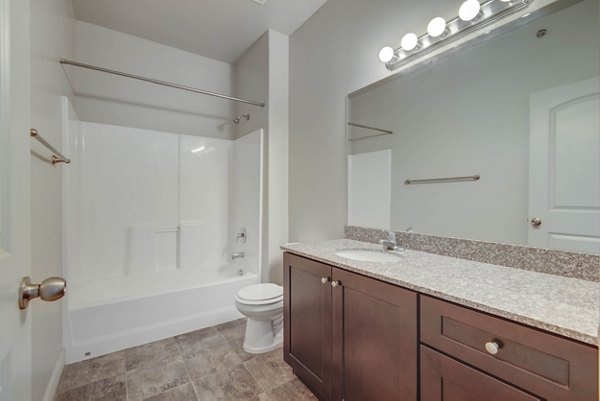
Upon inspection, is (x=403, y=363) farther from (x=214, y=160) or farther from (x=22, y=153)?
(x=214, y=160)

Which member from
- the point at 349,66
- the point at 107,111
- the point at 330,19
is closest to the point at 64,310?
the point at 107,111

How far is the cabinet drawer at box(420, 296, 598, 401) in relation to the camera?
626 mm

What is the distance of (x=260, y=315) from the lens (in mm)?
1922

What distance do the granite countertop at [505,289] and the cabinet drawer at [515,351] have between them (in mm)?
31

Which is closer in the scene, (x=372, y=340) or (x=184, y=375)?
(x=372, y=340)

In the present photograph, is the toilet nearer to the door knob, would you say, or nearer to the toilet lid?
the toilet lid

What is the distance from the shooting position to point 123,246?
2.59 m

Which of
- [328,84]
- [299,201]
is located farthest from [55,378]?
[328,84]

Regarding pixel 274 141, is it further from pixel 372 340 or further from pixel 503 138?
pixel 372 340

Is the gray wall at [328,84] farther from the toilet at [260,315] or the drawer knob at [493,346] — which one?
the drawer knob at [493,346]

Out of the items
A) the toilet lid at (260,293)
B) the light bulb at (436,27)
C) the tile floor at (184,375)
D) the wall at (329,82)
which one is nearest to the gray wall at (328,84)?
the wall at (329,82)

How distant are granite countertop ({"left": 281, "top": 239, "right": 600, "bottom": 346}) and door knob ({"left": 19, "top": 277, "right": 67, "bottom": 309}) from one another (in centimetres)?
100

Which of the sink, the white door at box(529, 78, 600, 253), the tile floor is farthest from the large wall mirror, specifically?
the tile floor

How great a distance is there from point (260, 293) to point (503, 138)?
5.93 ft
